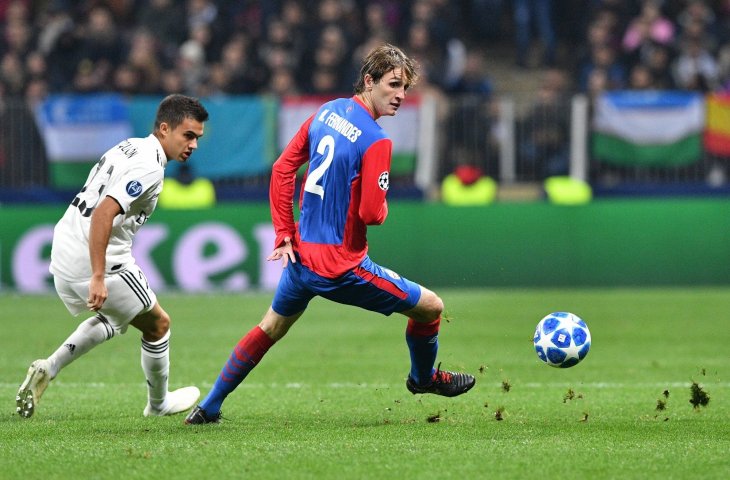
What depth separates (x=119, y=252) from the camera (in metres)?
7.39

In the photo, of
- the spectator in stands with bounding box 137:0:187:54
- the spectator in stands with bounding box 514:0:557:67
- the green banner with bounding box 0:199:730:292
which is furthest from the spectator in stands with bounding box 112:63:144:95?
the spectator in stands with bounding box 514:0:557:67

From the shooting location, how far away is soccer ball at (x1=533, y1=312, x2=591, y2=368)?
7.55 m

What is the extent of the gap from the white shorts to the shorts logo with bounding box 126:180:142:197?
61 centimetres

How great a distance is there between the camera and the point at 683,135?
18297mm

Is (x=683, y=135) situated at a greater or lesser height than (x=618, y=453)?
greater

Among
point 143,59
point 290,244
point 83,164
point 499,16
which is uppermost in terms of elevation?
point 499,16

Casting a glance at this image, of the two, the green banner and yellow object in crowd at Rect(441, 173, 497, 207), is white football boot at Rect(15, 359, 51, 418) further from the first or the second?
yellow object in crowd at Rect(441, 173, 497, 207)

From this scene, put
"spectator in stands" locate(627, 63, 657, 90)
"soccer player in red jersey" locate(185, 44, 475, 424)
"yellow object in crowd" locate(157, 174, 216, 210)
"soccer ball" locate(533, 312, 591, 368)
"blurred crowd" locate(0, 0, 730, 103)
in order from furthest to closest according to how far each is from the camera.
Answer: "blurred crowd" locate(0, 0, 730, 103) → "spectator in stands" locate(627, 63, 657, 90) → "yellow object in crowd" locate(157, 174, 216, 210) → "soccer ball" locate(533, 312, 591, 368) → "soccer player in red jersey" locate(185, 44, 475, 424)

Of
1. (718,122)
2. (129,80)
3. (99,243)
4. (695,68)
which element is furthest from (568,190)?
(99,243)

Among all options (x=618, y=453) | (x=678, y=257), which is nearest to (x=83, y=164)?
(x=678, y=257)

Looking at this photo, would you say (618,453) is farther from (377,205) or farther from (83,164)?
(83,164)

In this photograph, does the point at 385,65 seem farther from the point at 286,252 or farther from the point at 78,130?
the point at 78,130

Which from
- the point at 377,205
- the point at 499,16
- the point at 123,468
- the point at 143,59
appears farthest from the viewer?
the point at 499,16

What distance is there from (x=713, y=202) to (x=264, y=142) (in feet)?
21.0
